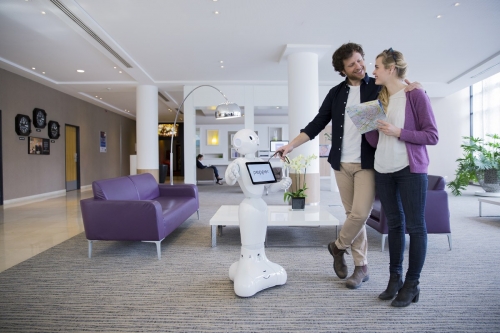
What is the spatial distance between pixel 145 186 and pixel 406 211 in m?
3.49

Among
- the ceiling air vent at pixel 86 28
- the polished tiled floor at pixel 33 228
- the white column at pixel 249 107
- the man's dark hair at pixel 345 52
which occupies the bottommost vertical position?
the polished tiled floor at pixel 33 228

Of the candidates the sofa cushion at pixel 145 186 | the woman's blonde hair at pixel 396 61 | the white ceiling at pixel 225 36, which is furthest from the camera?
the white ceiling at pixel 225 36

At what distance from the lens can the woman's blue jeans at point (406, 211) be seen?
6.01 feet

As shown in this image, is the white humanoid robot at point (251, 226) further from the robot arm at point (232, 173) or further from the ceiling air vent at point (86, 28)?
the ceiling air vent at point (86, 28)

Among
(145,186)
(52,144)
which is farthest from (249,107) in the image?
(52,144)

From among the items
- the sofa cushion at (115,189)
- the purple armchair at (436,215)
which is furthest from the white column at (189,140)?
the purple armchair at (436,215)

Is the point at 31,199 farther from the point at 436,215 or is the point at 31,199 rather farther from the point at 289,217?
the point at 436,215

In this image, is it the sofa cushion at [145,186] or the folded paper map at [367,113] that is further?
the sofa cushion at [145,186]

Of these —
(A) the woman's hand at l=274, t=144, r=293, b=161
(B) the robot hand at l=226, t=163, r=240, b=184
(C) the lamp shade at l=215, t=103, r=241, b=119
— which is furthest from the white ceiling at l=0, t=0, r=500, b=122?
(B) the robot hand at l=226, t=163, r=240, b=184

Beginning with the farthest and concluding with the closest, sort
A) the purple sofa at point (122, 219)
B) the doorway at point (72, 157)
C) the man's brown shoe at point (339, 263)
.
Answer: the doorway at point (72, 157), the purple sofa at point (122, 219), the man's brown shoe at point (339, 263)

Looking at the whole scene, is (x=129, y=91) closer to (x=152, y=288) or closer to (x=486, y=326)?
(x=152, y=288)

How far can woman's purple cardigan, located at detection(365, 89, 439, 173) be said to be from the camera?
1.78m

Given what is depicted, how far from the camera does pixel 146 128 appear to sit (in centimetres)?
870

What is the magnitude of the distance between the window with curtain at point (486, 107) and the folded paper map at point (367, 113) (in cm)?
936
